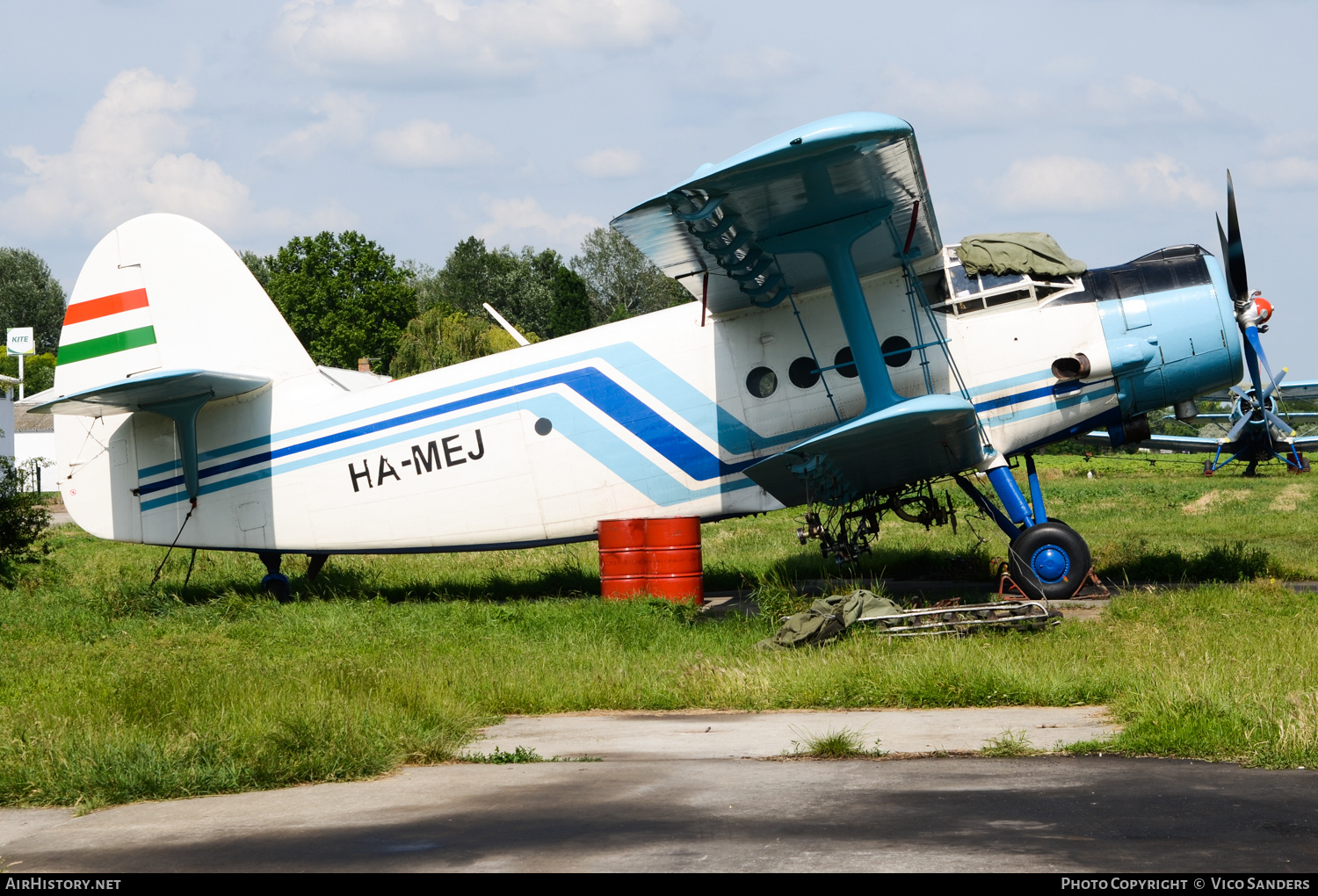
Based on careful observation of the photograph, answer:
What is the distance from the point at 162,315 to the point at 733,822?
11.5 metres

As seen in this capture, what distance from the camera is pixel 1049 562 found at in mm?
11734

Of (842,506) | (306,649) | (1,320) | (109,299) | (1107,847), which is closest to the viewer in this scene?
(1107,847)

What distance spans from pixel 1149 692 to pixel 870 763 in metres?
2.07

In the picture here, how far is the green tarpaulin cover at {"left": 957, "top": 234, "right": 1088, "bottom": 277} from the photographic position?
11992mm

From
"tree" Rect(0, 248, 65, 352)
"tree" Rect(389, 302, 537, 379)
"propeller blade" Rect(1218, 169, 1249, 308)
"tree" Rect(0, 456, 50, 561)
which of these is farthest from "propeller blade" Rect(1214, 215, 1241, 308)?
"tree" Rect(0, 248, 65, 352)

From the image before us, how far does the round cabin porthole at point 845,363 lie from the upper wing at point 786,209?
770 millimetres

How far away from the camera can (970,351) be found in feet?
39.7

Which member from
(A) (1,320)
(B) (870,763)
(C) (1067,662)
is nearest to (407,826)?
(B) (870,763)

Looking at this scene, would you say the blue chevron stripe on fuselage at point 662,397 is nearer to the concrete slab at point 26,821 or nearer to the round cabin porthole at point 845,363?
the round cabin porthole at point 845,363

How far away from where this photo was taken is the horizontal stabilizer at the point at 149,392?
1234 centimetres

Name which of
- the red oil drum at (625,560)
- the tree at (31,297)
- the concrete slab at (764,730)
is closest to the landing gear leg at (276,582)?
the red oil drum at (625,560)

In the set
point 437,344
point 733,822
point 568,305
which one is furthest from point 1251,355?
point 568,305

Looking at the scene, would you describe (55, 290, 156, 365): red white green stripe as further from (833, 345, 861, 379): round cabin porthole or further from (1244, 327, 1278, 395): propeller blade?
(1244, 327, 1278, 395): propeller blade

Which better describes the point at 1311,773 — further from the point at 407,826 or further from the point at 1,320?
the point at 1,320
